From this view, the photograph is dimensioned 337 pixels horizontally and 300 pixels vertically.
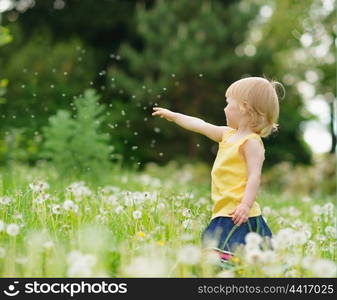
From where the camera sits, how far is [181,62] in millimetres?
16016

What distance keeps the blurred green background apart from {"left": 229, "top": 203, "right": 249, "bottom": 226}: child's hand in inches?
410

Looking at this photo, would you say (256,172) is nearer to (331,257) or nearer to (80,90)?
(331,257)

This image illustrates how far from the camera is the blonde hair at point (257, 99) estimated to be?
3.67 meters

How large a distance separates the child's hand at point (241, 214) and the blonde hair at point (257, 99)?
0.55m

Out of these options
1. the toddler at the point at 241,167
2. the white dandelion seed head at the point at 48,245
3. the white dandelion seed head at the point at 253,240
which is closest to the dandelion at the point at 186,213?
the toddler at the point at 241,167

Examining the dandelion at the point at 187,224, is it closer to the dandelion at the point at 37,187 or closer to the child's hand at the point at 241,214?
the child's hand at the point at 241,214

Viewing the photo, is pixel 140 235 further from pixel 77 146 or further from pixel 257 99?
pixel 77 146

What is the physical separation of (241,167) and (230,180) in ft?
0.33

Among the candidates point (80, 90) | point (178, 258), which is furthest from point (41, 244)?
point (80, 90)

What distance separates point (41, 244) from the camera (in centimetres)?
Result: 294

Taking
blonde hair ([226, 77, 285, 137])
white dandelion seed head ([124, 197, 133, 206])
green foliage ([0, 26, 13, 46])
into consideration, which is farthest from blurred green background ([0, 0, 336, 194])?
blonde hair ([226, 77, 285, 137])

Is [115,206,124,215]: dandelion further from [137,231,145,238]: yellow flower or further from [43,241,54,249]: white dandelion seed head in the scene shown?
[43,241,54,249]: white dandelion seed head

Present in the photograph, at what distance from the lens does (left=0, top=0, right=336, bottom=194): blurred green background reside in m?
15.9

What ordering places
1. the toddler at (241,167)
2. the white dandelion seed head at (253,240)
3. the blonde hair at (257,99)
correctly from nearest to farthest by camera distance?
1. the white dandelion seed head at (253,240)
2. the toddler at (241,167)
3. the blonde hair at (257,99)
